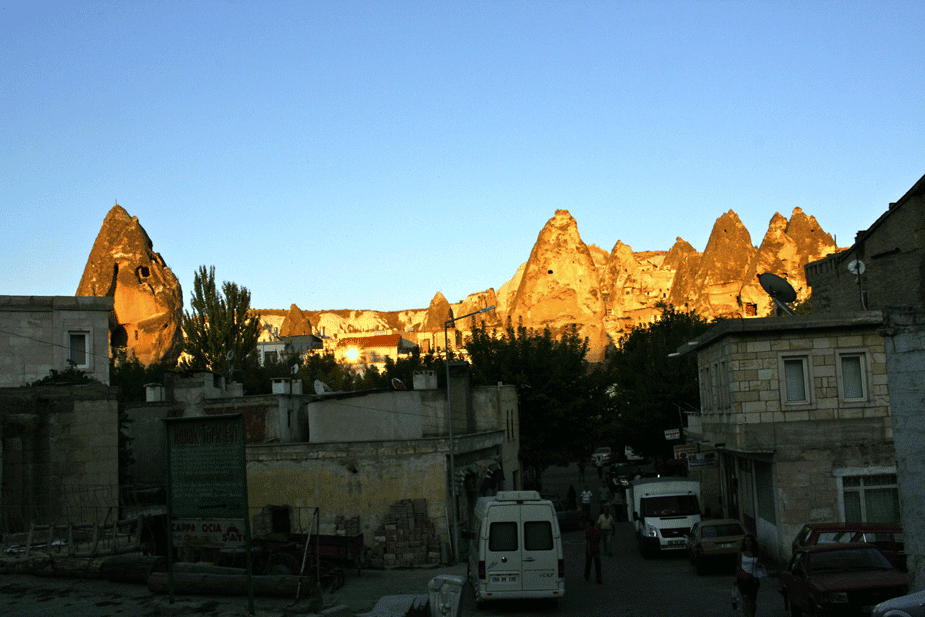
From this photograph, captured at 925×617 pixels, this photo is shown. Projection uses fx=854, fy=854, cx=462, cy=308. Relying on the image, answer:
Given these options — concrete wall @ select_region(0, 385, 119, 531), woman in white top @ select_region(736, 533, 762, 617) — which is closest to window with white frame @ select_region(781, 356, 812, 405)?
woman in white top @ select_region(736, 533, 762, 617)

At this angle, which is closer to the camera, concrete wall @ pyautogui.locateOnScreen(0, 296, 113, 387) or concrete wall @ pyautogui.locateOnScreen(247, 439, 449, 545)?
concrete wall @ pyautogui.locateOnScreen(247, 439, 449, 545)

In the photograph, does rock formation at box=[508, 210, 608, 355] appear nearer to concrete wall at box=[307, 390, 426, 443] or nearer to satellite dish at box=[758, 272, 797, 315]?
concrete wall at box=[307, 390, 426, 443]

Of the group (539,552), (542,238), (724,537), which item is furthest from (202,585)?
(542,238)

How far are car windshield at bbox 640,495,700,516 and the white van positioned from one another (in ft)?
31.2

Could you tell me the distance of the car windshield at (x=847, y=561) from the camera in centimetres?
1332

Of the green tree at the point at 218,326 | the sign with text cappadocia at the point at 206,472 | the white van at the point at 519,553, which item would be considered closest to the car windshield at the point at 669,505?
the white van at the point at 519,553

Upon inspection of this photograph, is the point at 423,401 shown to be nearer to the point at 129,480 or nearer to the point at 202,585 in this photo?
the point at 129,480

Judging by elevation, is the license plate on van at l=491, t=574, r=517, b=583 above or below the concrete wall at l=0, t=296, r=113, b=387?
below

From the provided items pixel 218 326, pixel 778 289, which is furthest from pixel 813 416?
pixel 218 326

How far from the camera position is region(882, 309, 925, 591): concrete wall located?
12188mm

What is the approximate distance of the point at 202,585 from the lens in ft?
43.8

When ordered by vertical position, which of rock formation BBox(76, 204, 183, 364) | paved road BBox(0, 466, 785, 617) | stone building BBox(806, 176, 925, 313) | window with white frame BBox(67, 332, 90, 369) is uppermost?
rock formation BBox(76, 204, 183, 364)

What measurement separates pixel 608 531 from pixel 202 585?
13977 mm

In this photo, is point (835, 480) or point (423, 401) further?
point (423, 401)
